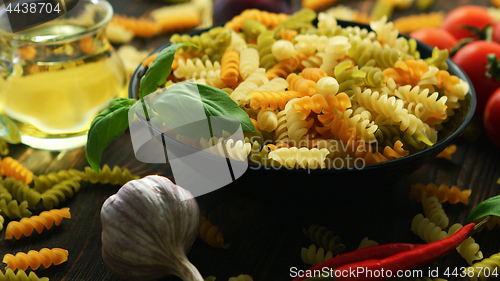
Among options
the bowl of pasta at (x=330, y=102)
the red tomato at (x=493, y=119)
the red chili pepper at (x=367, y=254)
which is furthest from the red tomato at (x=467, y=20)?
the red chili pepper at (x=367, y=254)

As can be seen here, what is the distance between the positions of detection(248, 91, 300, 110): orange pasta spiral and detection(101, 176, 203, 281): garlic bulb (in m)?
0.26

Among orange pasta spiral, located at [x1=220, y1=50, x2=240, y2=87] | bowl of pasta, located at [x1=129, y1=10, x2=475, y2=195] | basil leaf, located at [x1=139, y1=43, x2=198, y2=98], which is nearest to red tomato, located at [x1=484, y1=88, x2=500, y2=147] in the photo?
bowl of pasta, located at [x1=129, y1=10, x2=475, y2=195]

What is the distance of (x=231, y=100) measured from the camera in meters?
0.90

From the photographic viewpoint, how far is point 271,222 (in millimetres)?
1030

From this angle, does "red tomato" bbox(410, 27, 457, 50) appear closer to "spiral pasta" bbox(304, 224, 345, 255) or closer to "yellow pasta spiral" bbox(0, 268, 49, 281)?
"spiral pasta" bbox(304, 224, 345, 255)

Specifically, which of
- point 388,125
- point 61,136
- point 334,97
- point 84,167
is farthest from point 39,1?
point 388,125

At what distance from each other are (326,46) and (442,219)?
505mm

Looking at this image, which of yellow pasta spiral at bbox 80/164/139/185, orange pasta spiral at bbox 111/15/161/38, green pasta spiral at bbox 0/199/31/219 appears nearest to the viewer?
green pasta spiral at bbox 0/199/31/219

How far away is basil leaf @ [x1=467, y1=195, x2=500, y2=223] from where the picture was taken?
91cm

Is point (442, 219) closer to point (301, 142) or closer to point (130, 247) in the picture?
point (301, 142)

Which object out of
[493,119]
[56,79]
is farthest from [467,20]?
[56,79]

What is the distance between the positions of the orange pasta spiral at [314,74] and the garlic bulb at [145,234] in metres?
0.41

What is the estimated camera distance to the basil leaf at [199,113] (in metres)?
0.88

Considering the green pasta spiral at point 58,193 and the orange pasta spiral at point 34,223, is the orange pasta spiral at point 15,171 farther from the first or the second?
the orange pasta spiral at point 34,223
